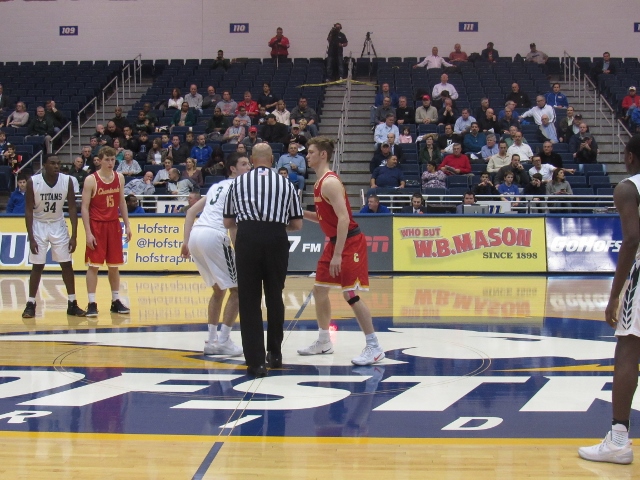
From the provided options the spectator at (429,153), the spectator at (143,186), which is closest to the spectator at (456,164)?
the spectator at (429,153)

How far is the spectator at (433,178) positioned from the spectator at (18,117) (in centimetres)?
1078

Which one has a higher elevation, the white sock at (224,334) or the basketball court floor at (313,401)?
the white sock at (224,334)

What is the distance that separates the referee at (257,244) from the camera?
242 inches

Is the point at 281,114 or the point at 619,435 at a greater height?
the point at 281,114

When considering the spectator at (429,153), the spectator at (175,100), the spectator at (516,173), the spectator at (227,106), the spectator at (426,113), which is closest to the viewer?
the spectator at (516,173)

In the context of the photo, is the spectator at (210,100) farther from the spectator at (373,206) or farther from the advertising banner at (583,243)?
the advertising banner at (583,243)

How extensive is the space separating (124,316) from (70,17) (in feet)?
63.2

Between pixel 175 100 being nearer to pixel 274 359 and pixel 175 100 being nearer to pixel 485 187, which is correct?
pixel 485 187

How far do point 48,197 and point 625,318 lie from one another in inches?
276

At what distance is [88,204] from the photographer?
364 inches

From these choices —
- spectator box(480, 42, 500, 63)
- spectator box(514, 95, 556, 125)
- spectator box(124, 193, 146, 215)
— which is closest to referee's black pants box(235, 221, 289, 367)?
spectator box(124, 193, 146, 215)

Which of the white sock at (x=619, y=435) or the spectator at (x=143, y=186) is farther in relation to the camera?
the spectator at (x=143, y=186)

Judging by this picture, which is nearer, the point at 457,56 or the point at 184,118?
the point at 184,118

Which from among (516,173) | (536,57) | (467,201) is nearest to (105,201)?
(467,201)
